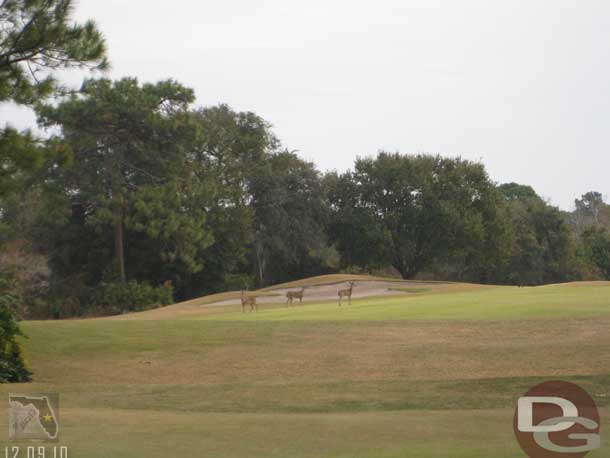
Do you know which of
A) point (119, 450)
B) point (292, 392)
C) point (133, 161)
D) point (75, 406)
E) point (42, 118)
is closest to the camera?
point (119, 450)

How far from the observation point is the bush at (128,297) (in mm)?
41656

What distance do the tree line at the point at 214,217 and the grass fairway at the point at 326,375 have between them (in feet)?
59.7

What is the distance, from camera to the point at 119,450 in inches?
296

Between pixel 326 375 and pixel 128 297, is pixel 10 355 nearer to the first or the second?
pixel 326 375

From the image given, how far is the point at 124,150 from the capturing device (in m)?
43.0

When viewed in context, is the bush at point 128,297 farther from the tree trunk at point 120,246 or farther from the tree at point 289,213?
the tree at point 289,213

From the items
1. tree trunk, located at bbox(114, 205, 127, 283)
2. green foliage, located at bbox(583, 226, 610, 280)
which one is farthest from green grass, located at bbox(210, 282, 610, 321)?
green foliage, located at bbox(583, 226, 610, 280)

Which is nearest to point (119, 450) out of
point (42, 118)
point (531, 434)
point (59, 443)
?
point (59, 443)

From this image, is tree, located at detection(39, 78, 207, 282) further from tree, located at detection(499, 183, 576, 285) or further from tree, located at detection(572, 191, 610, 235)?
tree, located at detection(572, 191, 610, 235)

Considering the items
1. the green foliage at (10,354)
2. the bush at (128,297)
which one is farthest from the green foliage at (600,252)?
the green foliage at (10,354)

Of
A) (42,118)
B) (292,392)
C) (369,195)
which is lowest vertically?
(292,392)

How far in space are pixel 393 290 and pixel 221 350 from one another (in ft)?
61.0

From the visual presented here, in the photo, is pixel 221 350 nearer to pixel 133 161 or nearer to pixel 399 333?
pixel 399 333
